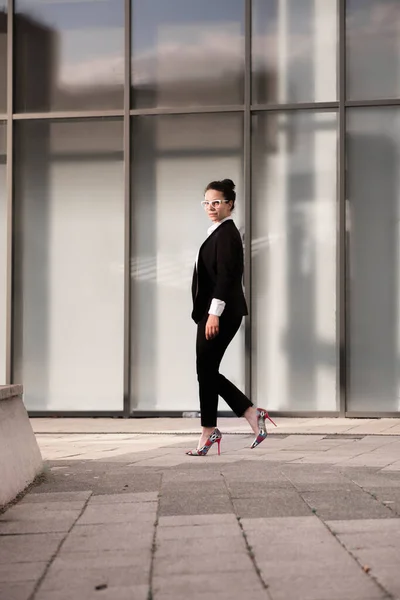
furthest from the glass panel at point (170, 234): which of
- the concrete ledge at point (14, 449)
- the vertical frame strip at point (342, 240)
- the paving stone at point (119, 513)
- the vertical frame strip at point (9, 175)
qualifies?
the paving stone at point (119, 513)

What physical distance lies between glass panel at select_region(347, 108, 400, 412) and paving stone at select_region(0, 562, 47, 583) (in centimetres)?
723

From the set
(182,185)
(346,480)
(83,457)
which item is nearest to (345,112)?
(182,185)

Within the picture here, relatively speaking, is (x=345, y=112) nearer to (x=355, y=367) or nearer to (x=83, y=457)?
(x=355, y=367)

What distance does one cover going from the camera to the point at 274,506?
4.95 m

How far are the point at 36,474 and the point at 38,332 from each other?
535 cm

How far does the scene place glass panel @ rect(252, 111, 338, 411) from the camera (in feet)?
35.6

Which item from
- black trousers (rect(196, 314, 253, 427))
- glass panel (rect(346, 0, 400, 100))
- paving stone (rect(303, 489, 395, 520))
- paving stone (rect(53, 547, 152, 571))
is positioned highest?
glass panel (rect(346, 0, 400, 100))

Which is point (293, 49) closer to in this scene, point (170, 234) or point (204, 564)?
point (170, 234)

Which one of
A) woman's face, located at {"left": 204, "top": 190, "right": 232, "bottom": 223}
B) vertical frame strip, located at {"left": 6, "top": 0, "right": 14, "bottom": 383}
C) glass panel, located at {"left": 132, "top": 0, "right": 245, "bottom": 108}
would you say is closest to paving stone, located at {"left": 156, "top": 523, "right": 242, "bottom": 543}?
woman's face, located at {"left": 204, "top": 190, "right": 232, "bottom": 223}

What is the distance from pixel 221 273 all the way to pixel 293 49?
4.61 m

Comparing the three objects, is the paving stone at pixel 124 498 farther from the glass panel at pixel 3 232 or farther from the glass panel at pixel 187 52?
the glass panel at pixel 187 52

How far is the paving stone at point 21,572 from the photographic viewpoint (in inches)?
143

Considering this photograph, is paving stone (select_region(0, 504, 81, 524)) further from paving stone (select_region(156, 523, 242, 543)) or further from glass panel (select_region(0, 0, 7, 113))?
glass panel (select_region(0, 0, 7, 113))

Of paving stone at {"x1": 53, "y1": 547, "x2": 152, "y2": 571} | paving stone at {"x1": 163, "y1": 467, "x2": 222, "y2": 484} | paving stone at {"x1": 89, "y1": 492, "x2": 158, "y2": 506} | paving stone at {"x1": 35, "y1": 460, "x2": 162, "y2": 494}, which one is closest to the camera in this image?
paving stone at {"x1": 53, "y1": 547, "x2": 152, "y2": 571}
